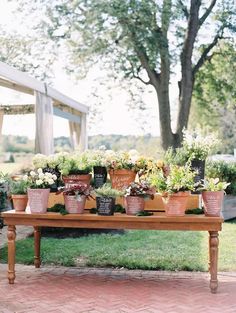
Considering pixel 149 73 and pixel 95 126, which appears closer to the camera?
pixel 149 73

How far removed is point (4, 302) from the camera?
4.11 metres

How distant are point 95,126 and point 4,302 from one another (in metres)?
15.0

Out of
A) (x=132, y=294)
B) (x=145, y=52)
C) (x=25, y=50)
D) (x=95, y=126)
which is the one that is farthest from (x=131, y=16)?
(x=132, y=294)

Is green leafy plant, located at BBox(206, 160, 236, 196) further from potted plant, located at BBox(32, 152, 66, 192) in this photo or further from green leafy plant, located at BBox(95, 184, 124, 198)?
green leafy plant, located at BBox(95, 184, 124, 198)

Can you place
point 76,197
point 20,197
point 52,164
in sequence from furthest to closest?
point 52,164 < point 20,197 < point 76,197

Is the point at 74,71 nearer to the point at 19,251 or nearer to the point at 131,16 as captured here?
the point at 131,16

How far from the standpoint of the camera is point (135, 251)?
6.11 meters

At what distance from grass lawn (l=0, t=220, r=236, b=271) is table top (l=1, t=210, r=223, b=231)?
40.1 inches

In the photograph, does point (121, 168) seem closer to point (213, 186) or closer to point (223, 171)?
point (213, 186)

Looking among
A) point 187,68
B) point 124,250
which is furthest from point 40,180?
point 187,68

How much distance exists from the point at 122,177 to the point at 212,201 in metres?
1.04

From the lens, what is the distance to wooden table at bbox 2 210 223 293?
438cm

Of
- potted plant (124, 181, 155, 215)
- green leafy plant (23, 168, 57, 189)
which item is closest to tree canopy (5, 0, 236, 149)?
green leafy plant (23, 168, 57, 189)

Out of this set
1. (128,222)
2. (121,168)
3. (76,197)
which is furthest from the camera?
(121,168)
